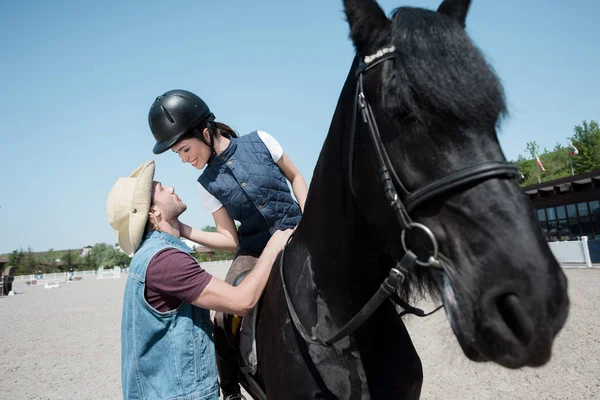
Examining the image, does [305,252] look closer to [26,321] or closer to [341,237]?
[341,237]

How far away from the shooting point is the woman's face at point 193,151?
3029 mm

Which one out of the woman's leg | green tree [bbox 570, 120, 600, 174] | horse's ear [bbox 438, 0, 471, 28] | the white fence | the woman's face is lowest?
the white fence

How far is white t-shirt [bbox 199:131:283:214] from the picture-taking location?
323 cm

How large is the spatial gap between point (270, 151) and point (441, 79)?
2.01 m

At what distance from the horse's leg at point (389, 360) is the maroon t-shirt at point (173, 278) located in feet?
3.37

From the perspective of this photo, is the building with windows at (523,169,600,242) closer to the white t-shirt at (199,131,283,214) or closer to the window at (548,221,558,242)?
the window at (548,221,558,242)

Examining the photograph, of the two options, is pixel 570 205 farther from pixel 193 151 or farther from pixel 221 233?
pixel 193 151

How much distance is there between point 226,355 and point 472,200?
253 centimetres

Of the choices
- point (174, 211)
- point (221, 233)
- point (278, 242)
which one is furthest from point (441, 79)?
point (221, 233)

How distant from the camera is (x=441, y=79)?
4.33 ft

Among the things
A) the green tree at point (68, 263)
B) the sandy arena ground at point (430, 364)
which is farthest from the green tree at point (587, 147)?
the green tree at point (68, 263)

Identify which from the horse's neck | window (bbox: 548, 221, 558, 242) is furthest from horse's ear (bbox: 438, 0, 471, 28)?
window (bbox: 548, 221, 558, 242)

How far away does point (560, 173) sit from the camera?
54.1 meters

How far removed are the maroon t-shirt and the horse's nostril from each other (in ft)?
5.55
